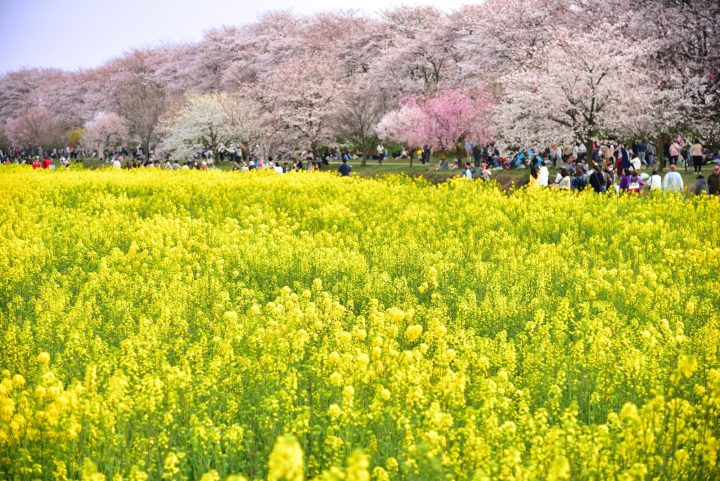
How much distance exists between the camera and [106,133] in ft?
264

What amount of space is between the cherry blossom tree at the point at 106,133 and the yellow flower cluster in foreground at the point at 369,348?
2517 inches

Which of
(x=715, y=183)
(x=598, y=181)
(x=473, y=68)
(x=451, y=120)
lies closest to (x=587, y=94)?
(x=451, y=120)

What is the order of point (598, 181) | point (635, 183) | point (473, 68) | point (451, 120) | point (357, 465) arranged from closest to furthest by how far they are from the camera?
point (357, 465), point (598, 181), point (635, 183), point (451, 120), point (473, 68)

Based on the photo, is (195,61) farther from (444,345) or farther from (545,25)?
(444,345)

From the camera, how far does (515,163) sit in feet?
145

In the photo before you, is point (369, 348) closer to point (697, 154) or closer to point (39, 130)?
point (697, 154)

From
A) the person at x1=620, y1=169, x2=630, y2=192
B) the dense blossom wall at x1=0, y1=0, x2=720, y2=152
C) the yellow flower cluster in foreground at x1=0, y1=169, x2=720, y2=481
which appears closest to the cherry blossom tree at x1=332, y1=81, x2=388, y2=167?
the dense blossom wall at x1=0, y1=0, x2=720, y2=152

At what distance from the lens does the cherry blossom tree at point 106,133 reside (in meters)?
78.9

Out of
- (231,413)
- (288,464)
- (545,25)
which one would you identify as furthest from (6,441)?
(545,25)

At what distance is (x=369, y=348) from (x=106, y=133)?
262ft

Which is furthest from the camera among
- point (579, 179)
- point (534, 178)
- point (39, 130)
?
point (39, 130)

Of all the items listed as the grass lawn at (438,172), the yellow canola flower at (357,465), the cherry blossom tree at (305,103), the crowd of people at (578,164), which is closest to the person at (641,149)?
the crowd of people at (578,164)

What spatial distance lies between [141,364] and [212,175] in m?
24.5

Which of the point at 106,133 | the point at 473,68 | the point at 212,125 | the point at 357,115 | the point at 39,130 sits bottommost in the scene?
the point at 212,125
